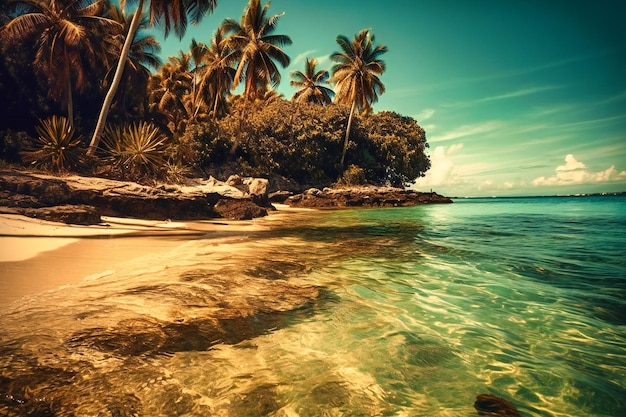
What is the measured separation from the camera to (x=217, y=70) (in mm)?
27062

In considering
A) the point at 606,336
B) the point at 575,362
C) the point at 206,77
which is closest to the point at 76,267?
A: the point at 575,362

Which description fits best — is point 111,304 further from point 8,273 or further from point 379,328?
point 379,328

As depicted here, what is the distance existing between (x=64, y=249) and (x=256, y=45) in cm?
2291

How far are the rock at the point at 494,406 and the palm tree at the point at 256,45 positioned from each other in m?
Result: 25.3

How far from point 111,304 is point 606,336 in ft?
17.4

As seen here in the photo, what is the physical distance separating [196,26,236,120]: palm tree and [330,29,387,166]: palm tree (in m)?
10.5

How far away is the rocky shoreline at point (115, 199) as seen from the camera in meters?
8.65

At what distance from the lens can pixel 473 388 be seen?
7.61 feet

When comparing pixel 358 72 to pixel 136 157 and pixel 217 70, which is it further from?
pixel 136 157

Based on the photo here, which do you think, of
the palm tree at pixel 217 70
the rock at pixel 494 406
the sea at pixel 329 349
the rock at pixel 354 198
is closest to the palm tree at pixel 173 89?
the palm tree at pixel 217 70

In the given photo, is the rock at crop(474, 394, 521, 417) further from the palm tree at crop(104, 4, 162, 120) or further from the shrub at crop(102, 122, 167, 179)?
the palm tree at crop(104, 4, 162, 120)

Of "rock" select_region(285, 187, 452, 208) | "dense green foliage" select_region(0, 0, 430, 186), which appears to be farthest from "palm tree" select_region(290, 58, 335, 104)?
"rock" select_region(285, 187, 452, 208)

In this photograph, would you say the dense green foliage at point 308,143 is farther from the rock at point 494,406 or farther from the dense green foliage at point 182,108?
the rock at point 494,406

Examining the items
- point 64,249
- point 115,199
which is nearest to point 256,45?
point 115,199
